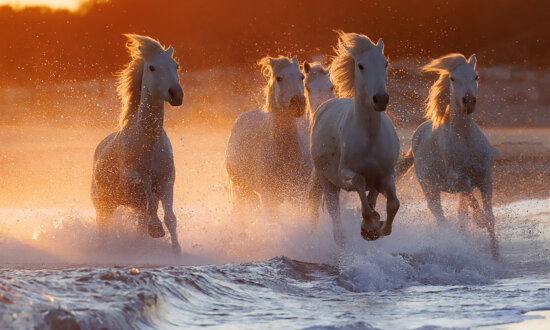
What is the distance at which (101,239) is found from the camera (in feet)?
35.4

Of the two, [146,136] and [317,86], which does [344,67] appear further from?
[317,86]

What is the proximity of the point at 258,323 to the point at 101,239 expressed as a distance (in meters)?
5.77

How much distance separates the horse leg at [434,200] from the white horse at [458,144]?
14 millimetres

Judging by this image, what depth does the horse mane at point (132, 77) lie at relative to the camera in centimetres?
964

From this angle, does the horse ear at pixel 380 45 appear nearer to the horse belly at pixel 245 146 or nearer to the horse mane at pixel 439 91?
the horse mane at pixel 439 91

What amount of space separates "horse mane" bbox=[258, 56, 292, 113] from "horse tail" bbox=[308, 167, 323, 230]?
3.90ft

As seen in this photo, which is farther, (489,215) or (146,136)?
(489,215)

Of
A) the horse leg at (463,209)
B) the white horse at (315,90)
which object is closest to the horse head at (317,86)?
the white horse at (315,90)

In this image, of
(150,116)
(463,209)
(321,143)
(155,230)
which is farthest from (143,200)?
(463,209)

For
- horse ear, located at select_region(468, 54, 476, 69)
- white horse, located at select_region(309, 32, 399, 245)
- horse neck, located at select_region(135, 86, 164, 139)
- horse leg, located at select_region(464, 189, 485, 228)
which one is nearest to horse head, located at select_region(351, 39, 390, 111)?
white horse, located at select_region(309, 32, 399, 245)

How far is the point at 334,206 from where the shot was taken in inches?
380

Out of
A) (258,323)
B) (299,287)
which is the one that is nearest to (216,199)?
(299,287)

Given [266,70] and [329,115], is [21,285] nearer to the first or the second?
[329,115]

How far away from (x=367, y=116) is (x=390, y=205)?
93 cm
